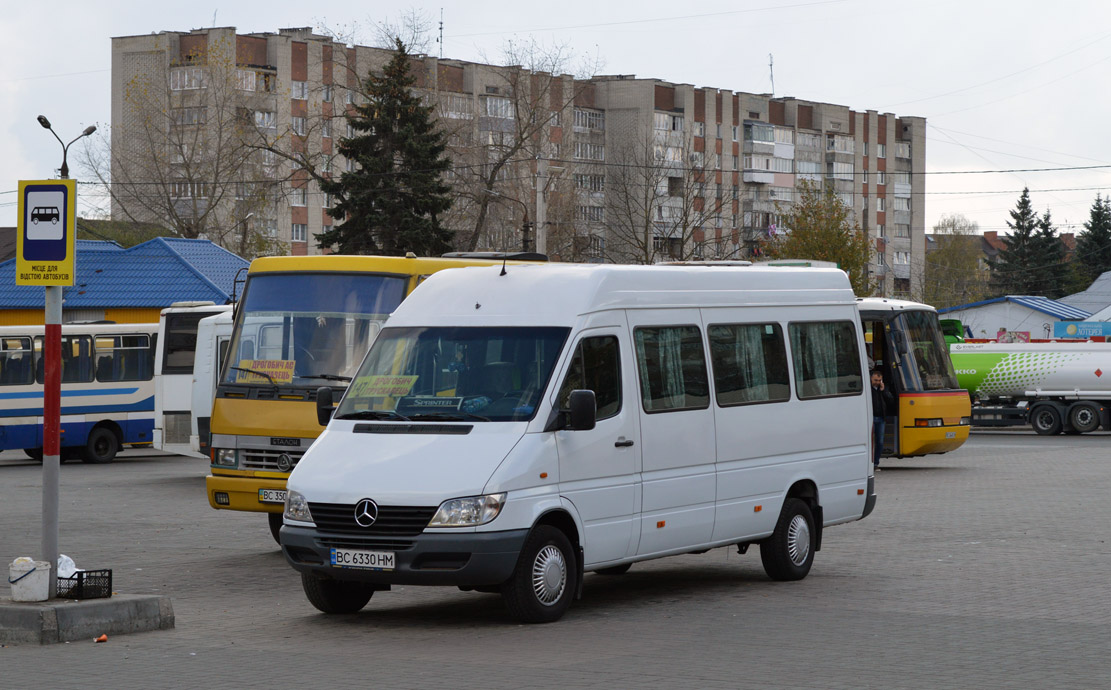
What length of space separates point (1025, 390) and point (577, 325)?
33995 millimetres

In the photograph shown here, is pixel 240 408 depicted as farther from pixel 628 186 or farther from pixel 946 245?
pixel 946 245

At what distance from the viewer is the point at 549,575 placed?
1022 centimetres

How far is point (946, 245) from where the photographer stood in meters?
134

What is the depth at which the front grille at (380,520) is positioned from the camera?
9.73 metres

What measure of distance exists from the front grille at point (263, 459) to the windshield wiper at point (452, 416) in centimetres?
376

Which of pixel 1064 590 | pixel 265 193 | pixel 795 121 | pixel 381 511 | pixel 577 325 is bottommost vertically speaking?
pixel 1064 590

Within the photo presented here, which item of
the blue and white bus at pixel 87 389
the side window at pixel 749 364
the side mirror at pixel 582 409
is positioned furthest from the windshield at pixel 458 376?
the blue and white bus at pixel 87 389

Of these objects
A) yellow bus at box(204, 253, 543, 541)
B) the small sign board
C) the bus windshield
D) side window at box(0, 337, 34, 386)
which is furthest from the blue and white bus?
the small sign board

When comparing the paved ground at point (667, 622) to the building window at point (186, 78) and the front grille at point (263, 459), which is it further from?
the building window at point (186, 78)

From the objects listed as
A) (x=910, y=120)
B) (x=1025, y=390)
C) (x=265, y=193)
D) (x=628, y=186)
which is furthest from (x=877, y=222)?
(x=1025, y=390)

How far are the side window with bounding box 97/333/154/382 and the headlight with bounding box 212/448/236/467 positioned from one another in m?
19.0

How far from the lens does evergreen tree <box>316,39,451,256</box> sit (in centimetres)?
5616

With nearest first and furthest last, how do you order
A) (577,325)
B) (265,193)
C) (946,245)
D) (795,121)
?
(577,325) → (265,193) → (795,121) → (946,245)

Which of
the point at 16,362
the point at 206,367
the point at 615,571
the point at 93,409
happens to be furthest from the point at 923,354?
the point at 16,362
